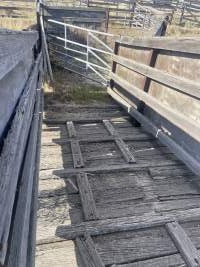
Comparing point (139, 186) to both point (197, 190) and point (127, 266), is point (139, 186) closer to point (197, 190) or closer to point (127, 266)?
point (197, 190)

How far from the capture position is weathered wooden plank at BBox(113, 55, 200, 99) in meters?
3.12

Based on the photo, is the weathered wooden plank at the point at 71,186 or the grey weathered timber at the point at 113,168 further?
the grey weathered timber at the point at 113,168

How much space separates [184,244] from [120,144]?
76.6 inches

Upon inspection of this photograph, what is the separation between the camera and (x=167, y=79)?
12.1ft

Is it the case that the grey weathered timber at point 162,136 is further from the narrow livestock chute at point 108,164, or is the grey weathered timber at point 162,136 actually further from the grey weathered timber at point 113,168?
the grey weathered timber at point 113,168

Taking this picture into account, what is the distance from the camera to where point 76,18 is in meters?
10.9

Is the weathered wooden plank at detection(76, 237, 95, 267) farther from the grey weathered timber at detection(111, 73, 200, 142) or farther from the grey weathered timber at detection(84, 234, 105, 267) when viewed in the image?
the grey weathered timber at detection(111, 73, 200, 142)

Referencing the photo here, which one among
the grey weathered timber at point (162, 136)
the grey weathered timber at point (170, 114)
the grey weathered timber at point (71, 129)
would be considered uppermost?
the grey weathered timber at point (170, 114)

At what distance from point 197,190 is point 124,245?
1.25 metres

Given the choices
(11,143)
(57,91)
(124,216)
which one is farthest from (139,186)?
(57,91)

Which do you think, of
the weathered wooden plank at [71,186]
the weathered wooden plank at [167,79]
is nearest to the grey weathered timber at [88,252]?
the weathered wooden plank at [71,186]

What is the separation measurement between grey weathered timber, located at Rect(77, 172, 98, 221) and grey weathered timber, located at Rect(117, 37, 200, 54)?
199 centimetres

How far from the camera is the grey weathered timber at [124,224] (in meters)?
2.29

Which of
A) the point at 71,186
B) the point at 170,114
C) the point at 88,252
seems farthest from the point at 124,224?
the point at 170,114
